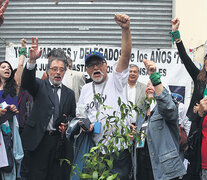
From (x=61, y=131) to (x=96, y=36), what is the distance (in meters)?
4.20

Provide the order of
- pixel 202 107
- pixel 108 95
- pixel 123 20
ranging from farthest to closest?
pixel 202 107 < pixel 108 95 < pixel 123 20

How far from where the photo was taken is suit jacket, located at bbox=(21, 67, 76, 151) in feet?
13.3

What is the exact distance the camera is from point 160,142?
378cm

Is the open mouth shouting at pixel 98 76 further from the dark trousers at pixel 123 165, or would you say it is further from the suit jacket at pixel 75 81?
the suit jacket at pixel 75 81

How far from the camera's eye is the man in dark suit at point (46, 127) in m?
4.09

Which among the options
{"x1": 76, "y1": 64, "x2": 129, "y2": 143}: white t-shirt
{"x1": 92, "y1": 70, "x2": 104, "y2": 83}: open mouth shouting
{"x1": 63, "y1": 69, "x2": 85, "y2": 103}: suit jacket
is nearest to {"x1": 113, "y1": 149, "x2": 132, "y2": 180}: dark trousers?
{"x1": 76, "y1": 64, "x2": 129, "y2": 143}: white t-shirt

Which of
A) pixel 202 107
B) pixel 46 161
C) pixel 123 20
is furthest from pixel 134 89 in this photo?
pixel 123 20

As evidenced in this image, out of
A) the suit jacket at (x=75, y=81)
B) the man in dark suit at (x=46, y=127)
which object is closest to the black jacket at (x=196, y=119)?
the man in dark suit at (x=46, y=127)

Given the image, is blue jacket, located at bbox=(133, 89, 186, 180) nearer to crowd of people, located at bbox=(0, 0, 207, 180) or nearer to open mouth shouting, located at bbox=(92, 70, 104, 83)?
crowd of people, located at bbox=(0, 0, 207, 180)

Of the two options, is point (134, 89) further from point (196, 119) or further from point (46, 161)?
point (46, 161)

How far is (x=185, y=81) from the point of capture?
22.3 ft

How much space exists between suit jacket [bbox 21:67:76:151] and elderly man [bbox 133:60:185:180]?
1.05 metres

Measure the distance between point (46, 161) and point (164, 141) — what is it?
140 centimetres

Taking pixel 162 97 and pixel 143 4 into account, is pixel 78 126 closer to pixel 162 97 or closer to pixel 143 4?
pixel 162 97
